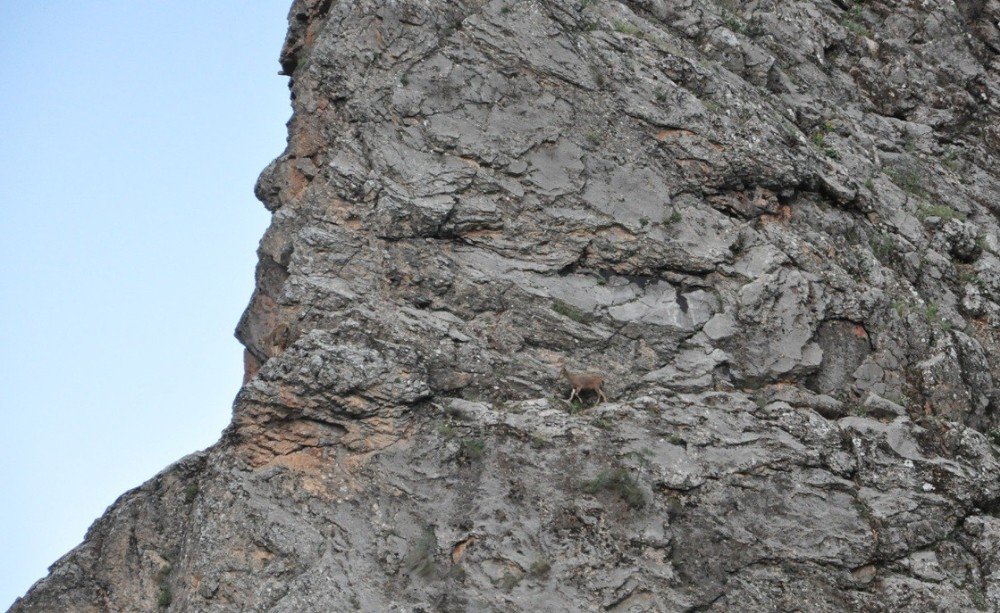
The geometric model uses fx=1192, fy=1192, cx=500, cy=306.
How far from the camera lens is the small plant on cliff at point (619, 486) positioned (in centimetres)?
2462

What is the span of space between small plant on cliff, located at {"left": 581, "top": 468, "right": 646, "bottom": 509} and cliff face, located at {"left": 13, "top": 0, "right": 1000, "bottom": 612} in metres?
0.05

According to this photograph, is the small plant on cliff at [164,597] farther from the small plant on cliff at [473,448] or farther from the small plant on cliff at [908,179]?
the small plant on cliff at [908,179]

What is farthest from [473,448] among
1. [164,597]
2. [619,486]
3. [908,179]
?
[908,179]

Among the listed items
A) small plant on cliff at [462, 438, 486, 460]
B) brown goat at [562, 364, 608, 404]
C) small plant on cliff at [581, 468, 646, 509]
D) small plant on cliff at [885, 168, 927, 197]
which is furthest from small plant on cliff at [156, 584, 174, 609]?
small plant on cliff at [885, 168, 927, 197]

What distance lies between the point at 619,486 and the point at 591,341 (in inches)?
159

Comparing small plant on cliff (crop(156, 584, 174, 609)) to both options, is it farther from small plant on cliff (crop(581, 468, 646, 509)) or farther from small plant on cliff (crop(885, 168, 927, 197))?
small plant on cliff (crop(885, 168, 927, 197))

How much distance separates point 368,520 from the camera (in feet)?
81.8

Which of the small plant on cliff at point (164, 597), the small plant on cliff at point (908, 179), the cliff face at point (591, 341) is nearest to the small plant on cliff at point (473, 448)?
the cliff face at point (591, 341)

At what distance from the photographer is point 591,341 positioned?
1083 inches

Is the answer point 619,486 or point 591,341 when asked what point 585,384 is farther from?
point 619,486

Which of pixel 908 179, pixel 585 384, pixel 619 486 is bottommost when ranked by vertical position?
pixel 619 486

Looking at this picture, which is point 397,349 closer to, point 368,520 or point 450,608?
point 368,520

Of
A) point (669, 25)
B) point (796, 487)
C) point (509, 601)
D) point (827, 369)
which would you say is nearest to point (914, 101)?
point (669, 25)

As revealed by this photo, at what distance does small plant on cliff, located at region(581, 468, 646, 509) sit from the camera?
2462 cm
